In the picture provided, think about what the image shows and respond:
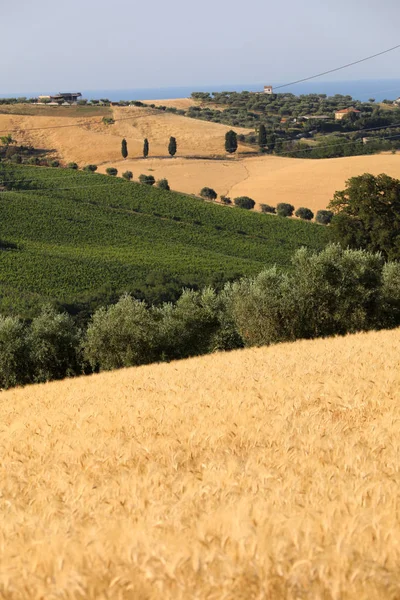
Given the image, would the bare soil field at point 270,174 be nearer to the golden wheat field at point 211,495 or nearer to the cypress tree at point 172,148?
the cypress tree at point 172,148

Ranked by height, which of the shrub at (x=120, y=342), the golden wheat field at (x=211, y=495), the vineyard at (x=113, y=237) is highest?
the golden wheat field at (x=211, y=495)

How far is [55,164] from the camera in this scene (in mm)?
111938

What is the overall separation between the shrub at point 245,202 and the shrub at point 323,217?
1009 cm

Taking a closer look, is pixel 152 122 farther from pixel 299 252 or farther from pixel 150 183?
pixel 299 252

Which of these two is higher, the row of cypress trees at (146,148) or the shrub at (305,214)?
the row of cypress trees at (146,148)

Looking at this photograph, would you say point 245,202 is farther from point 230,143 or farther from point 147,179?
point 230,143

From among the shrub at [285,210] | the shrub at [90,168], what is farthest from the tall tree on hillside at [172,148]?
the shrub at [285,210]

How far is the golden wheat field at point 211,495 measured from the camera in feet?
15.4

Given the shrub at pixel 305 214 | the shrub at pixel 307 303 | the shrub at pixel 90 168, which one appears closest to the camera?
the shrub at pixel 307 303

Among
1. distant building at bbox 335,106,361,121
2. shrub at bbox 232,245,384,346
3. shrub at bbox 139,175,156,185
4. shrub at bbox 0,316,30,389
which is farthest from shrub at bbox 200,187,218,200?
distant building at bbox 335,106,361,121

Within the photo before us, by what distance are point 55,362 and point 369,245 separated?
79.5ft

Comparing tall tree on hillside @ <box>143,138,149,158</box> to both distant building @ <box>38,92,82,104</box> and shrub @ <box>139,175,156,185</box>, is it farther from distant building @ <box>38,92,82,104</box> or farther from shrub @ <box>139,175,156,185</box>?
distant building @ <box>38,92,82,104</box>

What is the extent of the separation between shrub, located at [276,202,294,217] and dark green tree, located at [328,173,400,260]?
3642cm

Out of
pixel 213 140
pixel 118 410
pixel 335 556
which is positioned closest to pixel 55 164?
pixel 213 140
